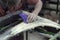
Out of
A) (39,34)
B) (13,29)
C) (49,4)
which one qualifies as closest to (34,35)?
(39,34)

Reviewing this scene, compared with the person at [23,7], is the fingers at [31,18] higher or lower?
lower

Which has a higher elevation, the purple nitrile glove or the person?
the person

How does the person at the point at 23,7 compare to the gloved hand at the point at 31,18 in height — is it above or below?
above

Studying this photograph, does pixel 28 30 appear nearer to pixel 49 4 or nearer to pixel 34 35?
pixel 34 35

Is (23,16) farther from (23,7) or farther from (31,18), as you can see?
(23,7)

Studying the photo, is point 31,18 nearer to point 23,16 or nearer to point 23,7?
point 23,16

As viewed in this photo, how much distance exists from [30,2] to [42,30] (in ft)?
0.74

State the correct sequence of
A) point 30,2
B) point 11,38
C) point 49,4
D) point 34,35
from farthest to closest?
1. point 49,4
2. point 30,2
3. point 34,35
4. point 11,38

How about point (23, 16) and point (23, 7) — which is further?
point (23, 7)

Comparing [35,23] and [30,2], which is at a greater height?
[30,2]

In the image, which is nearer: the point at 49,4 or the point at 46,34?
the point at 46,34

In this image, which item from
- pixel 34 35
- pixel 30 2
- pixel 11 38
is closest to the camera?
pixel 11 38

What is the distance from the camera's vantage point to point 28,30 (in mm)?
749

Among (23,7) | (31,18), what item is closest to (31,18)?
A: (31,18)
